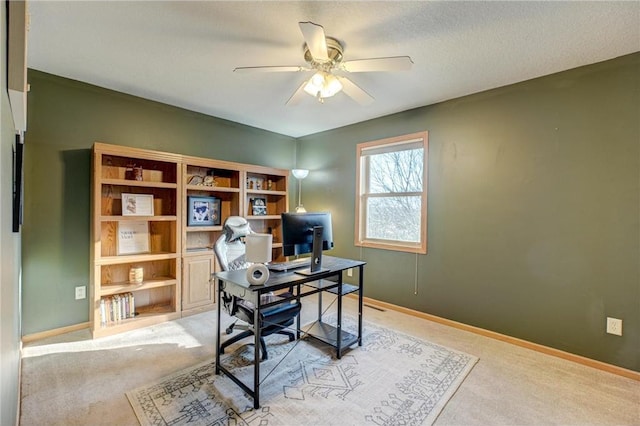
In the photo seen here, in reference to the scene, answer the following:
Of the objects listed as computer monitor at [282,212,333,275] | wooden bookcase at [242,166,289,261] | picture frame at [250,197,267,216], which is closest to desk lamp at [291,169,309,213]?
wooden bookcase at [242,166,289,261]

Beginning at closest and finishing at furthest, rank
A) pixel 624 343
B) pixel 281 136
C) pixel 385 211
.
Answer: pixel 624 343
pixel 385 211
pixel 281 136

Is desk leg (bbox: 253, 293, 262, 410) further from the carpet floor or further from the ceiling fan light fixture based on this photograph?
the ceiling fan light fixture

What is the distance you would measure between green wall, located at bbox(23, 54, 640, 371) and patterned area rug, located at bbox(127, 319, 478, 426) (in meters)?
0.89

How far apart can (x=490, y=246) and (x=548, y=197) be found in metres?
0.66

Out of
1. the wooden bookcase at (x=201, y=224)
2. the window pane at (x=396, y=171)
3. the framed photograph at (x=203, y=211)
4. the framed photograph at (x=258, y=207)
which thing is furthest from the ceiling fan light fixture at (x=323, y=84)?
the framed photograph at (x=258, y=207)

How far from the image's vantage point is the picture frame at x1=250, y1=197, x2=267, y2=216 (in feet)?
13.8

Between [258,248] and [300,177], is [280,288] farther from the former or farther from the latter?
[300,177]

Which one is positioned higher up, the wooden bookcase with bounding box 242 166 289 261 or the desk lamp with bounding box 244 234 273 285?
the wooden bookcase with bounding box 242 166 289 261

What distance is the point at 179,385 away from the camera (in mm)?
2025

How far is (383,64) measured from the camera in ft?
6.31

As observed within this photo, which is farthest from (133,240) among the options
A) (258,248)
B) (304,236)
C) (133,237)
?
(304,236)

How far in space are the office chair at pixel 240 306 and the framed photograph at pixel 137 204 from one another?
1.18 meters

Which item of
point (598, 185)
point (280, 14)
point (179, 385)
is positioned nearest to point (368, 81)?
point (280, 14)

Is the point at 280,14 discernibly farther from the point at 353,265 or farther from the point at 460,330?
the point at 460,330
